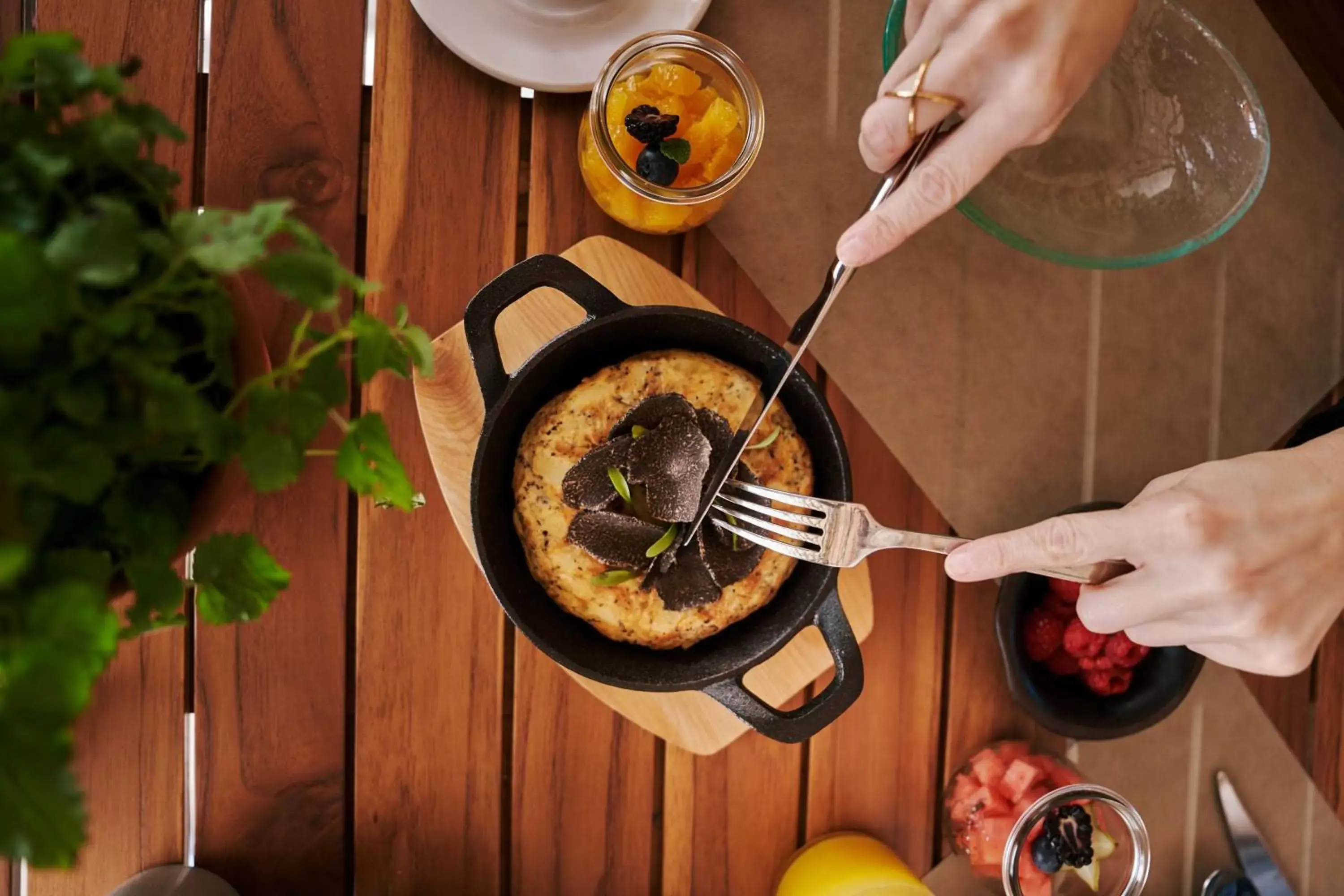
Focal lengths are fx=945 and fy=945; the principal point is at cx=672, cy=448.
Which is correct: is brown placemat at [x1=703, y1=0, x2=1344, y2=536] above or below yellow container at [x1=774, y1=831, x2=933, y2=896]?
above

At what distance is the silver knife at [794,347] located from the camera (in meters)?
0.85

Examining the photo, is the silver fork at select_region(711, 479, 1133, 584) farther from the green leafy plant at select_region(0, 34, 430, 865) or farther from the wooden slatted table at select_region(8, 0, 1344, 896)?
the green leafy plant at select_region(0, 34, 430, 865)

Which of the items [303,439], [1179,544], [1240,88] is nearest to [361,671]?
[303,439]

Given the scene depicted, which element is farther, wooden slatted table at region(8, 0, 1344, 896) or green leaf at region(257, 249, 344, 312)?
wooden slatted table at region(8, 0, 1344, 896)

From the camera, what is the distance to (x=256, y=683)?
3.44ft

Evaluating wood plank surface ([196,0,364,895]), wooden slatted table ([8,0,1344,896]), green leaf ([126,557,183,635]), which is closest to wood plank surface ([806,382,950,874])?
wooden slatted table ([8,0,1344,896])

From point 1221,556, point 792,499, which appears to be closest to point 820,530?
point 792,499

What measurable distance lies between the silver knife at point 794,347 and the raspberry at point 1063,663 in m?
0.50

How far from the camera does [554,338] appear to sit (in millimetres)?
1020

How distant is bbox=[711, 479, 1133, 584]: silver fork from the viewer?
2.91 ft

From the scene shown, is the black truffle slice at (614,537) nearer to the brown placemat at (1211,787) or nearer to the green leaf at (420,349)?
the green leaf at (420,349)

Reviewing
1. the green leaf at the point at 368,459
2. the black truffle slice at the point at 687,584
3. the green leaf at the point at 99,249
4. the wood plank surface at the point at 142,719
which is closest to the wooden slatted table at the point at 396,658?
the wood plank surface at the point at 142,719

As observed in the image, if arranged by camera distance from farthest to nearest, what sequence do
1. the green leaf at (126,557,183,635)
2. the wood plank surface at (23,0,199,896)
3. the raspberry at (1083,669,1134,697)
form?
the raspberry at (1083,669,1134,697) < the wood plank surface at (23,0,199,896) < the green leaf at (126,557,183,635)

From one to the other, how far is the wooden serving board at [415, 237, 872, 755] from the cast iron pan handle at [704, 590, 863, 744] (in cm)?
13
